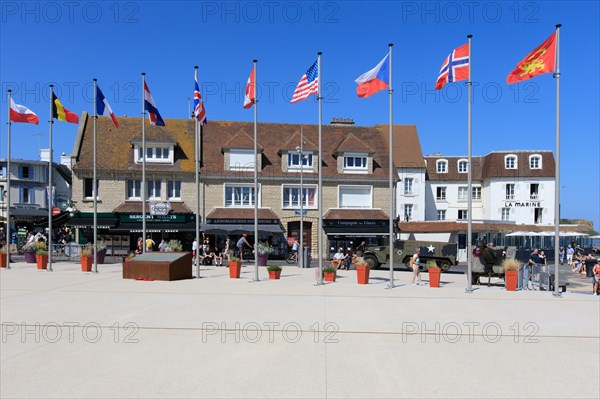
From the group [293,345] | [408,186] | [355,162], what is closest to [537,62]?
[293,345]

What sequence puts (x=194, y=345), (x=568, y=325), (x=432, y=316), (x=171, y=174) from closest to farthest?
(x=194, y=345), (x=568, y=325), (x=432, y=316), (x=171, y=174)

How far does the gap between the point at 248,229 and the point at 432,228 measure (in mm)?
15698

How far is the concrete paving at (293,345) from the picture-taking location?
22.2 feet

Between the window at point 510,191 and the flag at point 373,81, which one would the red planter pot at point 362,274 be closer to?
the flag at point 373,81

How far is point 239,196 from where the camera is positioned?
39.3 m

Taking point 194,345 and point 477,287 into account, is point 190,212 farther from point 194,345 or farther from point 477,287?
point 194,345

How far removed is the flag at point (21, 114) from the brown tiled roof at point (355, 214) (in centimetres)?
2173

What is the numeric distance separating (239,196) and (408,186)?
653 inches

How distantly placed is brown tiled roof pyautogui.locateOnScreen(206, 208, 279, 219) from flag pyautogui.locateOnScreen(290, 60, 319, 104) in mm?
20297

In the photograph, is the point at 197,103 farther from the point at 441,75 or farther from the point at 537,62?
the point at 537,62

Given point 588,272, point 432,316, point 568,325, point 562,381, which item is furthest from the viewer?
point 588,272

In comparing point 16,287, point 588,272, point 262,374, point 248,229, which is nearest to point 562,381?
point 262,374

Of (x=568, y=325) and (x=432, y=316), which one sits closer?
(x=568, y=325)

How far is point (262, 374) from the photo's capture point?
7.24 meters
